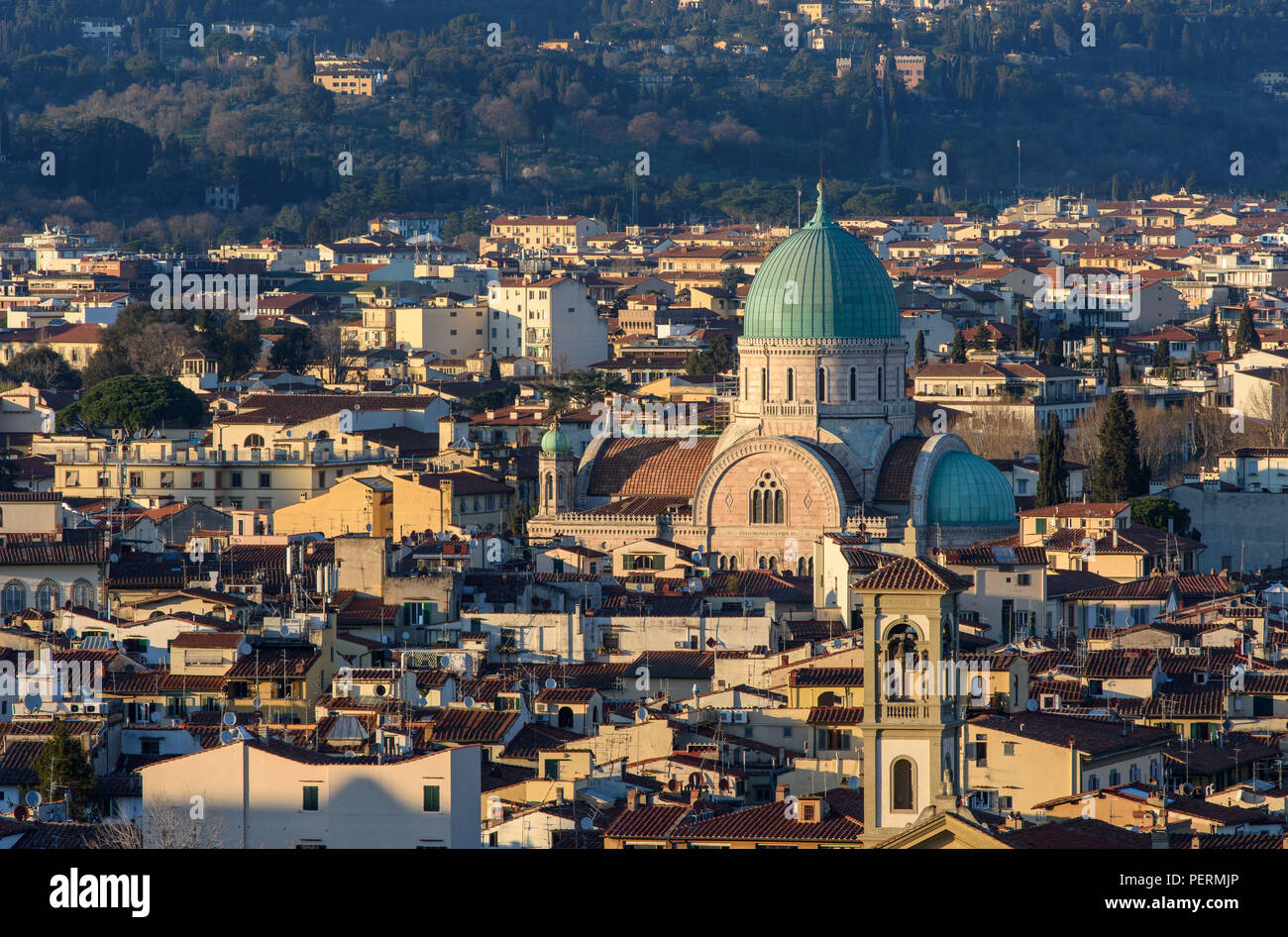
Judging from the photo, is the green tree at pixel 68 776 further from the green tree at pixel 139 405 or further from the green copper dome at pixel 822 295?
the green tree at pixel 139 405

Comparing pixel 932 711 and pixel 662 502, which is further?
pixel 662 502

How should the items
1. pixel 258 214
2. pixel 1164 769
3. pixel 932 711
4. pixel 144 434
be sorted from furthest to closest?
pixel 258 214, pixel 144 434, pixel 1164 769, pixel 932 711

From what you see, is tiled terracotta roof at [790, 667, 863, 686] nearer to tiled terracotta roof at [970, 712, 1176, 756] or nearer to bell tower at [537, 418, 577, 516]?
tiled terracotta roof at [970, 712, 1176, 756]

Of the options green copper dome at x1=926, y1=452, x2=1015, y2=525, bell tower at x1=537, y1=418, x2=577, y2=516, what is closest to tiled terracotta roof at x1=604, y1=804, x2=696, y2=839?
green copper dome at x1=926, y1=452, x2=1015, y2=525

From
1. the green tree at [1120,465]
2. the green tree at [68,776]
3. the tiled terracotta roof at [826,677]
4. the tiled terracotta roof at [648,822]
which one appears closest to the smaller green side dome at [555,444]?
the green tree at [1120,465]

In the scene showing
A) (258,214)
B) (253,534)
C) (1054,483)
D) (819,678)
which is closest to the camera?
(819,678)

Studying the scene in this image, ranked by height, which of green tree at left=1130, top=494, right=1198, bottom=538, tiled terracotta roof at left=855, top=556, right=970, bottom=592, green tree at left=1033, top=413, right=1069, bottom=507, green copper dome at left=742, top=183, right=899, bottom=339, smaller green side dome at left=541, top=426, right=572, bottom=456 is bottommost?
green tree at left=1130, top=494, right=1198, bottom=538
